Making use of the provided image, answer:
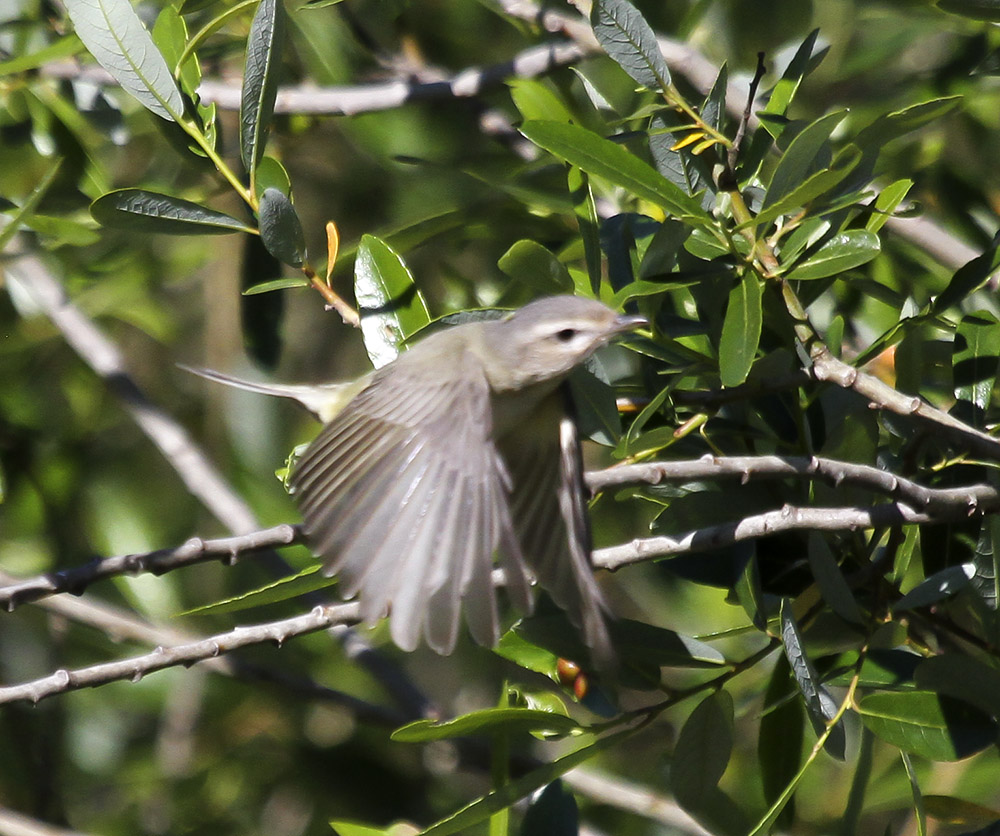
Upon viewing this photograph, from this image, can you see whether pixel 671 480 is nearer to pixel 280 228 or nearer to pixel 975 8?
pixel 280 228

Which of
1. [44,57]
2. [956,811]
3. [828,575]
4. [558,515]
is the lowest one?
[956,811]

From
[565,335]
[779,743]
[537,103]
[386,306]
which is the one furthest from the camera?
[537,103]

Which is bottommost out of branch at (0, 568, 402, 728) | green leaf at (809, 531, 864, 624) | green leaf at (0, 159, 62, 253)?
branch at (0, 568, 402, 728)

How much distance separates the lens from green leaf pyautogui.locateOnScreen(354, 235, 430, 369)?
102 inches

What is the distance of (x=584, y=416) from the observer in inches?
99.7

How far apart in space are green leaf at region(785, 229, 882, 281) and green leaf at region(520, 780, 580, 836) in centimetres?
123

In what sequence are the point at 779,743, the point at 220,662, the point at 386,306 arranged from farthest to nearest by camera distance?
1. the point at 220,662
2. the point at 386,306
3. the point at 779,743

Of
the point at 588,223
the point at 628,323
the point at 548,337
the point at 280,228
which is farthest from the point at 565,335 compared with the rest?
the point at 280,228

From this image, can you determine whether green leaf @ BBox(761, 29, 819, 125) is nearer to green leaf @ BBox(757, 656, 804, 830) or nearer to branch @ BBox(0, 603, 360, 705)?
green leaf @ BBox(757, 656, 804, 830)

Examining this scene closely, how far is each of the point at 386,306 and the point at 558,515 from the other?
0.68 meters

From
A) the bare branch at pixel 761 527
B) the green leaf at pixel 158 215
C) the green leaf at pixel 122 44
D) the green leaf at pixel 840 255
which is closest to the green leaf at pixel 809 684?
the bare branch at pixel 761 527

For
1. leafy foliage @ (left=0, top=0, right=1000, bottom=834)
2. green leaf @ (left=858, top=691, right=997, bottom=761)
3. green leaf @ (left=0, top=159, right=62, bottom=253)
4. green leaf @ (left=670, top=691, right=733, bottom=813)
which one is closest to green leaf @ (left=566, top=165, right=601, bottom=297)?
leafy foliage @ (left=0, top=0, right=1000, bottom=834)

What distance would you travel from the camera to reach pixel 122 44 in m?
2.27

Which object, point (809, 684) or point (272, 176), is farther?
point (272, 176)
